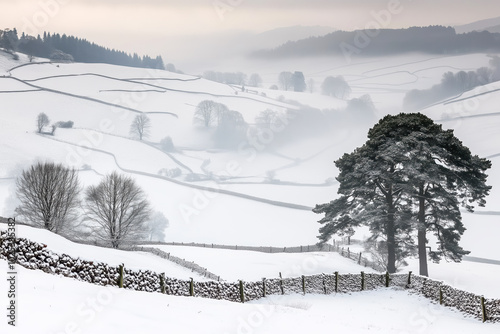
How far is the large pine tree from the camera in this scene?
124ft

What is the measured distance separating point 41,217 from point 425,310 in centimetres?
3995

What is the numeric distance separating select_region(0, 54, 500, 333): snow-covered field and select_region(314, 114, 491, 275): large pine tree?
5038 millimetres

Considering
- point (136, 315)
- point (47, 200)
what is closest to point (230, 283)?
point (136, 315)

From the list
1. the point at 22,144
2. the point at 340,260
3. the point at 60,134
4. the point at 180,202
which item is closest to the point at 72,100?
the point at 60,134

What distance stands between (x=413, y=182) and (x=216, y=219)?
252 feet

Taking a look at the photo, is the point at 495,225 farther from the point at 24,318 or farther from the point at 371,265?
the point at 24,318

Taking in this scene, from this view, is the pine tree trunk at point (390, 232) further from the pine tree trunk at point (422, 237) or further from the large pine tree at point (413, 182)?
the pine tree trunk at point (422, 237)

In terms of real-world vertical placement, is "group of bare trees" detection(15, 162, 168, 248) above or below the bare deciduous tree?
below

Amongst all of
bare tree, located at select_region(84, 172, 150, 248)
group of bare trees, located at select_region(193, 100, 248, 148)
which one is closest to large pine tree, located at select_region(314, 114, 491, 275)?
bare tree, located at select_region(84, 172, 150, 248)

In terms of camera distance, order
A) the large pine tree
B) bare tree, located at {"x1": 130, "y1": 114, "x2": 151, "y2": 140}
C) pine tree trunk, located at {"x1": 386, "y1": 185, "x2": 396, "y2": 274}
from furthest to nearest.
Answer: bare tree, located at {"x1": 130, "y1": 114, "x2": 151, "y2": 140} < pine tree trunk, located at {"x1": 386, "y1": 185, "x2": 396, "y2": 274} < the large pine tree

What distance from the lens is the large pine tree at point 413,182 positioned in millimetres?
37781

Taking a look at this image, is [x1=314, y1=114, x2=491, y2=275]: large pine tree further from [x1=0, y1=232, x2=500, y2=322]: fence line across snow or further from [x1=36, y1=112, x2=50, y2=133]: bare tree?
[x1=36, y1=112, x2=50, y2=133]: bare tree

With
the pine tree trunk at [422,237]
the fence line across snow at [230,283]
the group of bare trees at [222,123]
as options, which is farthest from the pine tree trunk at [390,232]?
the group of bare trees at [222,123]

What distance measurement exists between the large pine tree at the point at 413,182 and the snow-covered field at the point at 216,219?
5.04 m
